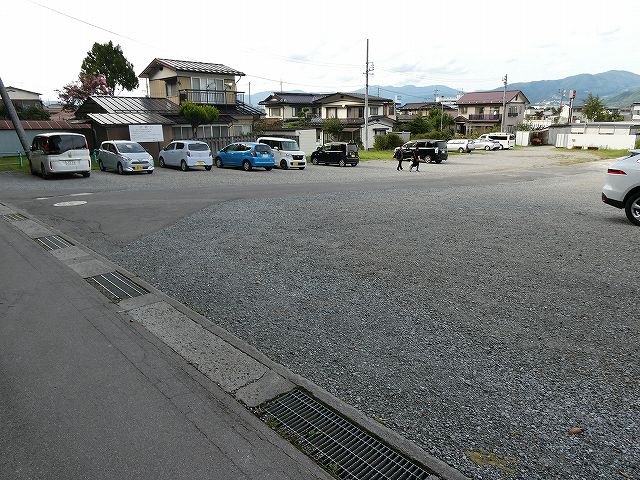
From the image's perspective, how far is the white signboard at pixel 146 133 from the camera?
2644 centimetres

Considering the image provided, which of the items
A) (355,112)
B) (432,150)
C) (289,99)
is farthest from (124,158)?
(289,99)

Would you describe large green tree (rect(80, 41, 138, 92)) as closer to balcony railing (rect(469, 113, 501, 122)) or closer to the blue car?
the blue car

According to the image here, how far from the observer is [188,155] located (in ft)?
77.3

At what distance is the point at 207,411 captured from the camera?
11.2ft

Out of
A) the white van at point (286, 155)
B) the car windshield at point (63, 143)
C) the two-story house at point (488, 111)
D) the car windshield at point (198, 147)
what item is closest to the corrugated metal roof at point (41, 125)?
the car windshield at point (198, 147)

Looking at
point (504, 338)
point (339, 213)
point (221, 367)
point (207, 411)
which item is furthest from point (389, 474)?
point (339, 213)

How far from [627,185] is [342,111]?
5315 centimetres

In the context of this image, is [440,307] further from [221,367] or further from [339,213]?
[339,213]

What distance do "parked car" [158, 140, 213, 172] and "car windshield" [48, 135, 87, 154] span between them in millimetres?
5594

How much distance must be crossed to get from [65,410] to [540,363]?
4060 millimetres

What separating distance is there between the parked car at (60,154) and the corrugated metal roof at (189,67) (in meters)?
17.4

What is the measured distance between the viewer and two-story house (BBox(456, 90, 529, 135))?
225 ft

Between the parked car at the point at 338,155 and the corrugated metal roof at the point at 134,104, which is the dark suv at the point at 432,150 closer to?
the parked car at the point at 338,155

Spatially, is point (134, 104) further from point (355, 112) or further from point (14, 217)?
point (355, 112)
